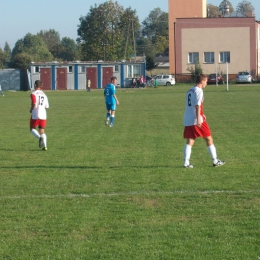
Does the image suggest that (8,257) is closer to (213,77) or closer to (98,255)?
(98,255)

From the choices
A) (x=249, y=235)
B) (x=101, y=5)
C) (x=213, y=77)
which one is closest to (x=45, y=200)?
(x=249, y=235)

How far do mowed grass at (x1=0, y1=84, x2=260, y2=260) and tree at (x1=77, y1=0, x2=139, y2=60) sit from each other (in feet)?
266

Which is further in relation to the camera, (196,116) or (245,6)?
(245,6)

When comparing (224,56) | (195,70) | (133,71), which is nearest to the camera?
(133,71)

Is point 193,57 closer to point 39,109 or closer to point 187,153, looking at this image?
point 39,109

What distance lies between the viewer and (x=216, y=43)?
83250mm

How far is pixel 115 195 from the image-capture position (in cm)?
888

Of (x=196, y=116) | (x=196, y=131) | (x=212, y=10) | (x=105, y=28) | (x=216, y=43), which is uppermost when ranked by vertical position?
(x=212, y=10)

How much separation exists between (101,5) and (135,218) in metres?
90.0

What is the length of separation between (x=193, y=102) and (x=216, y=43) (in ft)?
242

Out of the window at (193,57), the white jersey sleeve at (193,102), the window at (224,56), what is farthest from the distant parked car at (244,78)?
the white jersey sleeve at (193,102)

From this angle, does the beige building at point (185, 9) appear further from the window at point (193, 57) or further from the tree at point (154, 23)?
the tree at point (154, 23)

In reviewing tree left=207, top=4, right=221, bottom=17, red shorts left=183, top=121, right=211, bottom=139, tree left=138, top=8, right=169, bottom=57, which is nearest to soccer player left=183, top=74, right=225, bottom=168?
red shorts left=183, top=121, right=211, bottom=139

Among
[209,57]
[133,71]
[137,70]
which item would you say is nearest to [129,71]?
[133,71]
